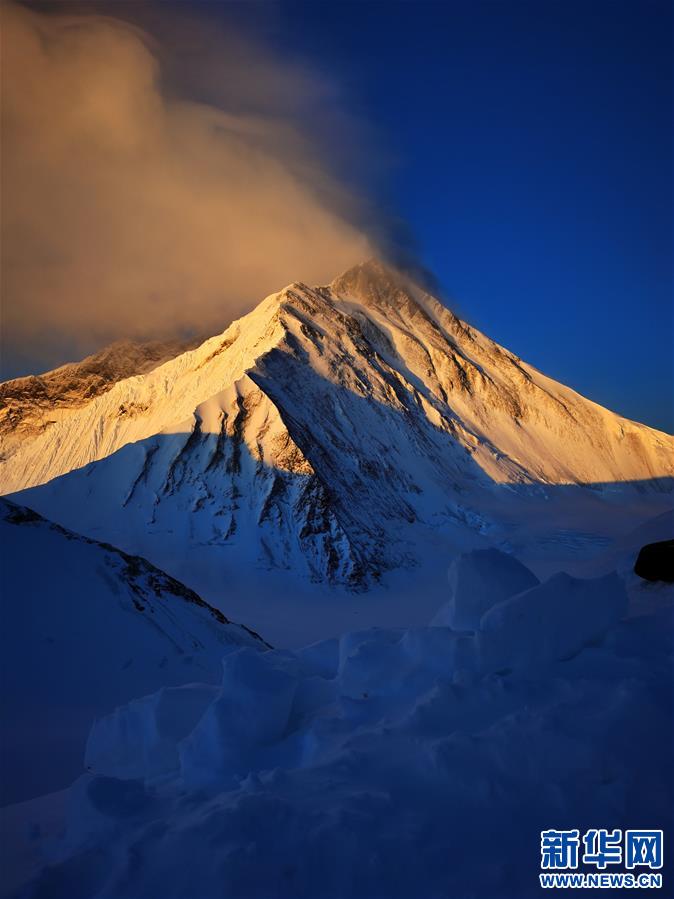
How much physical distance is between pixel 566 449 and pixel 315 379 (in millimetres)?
33274

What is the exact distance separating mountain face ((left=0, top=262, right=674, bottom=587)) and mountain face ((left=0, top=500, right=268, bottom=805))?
30188 mm

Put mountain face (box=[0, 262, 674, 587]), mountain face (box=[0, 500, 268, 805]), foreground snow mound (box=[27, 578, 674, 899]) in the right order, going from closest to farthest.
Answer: foreground snow mound (box=[27, 578, 674, 899]), mountain face (box=[0, 500, 268, 805]), mountain face (box=[0, 262, 674, 587])

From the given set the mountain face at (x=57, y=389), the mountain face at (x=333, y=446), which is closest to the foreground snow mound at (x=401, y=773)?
the mountain face at (x=333, y=446)

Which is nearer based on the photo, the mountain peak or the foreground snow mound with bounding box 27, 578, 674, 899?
the foreground snow mound with bounding box 27, 578, 674, 899

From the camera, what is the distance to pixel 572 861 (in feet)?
12.7

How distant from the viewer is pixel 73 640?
1112cm

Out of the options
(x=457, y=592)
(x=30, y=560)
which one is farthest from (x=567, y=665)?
(x=30, y=560)

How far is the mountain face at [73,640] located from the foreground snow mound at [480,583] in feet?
17.0

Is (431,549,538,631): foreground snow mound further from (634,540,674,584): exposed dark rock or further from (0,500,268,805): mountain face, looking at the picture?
(0,500,268,805): mountain face

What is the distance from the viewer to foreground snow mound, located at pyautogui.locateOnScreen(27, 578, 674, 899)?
3879mm

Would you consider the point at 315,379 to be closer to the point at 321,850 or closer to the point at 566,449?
the point at 566,449

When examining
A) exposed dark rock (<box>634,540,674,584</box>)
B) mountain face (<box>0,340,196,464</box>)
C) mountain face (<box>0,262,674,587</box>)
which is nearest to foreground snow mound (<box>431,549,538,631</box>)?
exposed dark rock (<box>634,540,674,584</box>)

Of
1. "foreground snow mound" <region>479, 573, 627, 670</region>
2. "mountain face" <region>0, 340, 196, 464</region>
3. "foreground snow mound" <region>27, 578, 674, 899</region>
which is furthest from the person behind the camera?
"mountain face" <region>0, 340, 196, 464</region>

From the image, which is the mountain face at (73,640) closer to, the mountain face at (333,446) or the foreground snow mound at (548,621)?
the foreground snow mound at (548,621)
